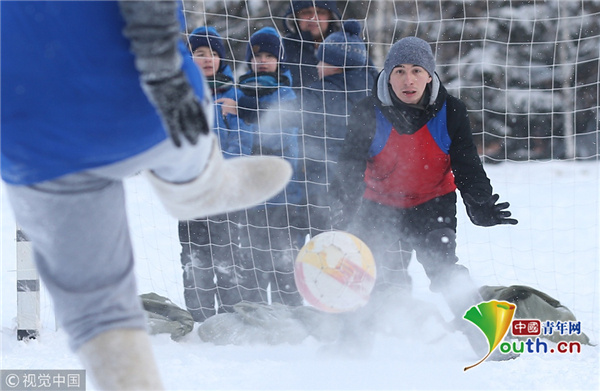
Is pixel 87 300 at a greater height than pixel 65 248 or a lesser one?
lesser

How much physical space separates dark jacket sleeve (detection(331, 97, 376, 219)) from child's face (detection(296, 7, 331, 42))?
1.20m

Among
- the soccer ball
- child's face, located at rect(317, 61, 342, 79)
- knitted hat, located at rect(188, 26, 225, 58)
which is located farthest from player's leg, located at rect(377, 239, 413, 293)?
knitted hat, located at rect(188, 26, 225, 58)

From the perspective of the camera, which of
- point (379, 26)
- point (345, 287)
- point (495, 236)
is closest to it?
point (345, 287)

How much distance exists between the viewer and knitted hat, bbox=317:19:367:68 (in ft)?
12.3

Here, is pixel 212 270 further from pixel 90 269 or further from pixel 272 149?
pixel 90 269

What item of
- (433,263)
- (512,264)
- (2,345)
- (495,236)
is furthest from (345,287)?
(495,236)

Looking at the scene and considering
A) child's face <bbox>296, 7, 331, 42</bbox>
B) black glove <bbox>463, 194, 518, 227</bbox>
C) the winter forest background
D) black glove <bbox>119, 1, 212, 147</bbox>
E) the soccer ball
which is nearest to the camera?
black glove <bbox>119, 1, 212, 147</bbox>

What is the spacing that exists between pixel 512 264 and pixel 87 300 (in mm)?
3844

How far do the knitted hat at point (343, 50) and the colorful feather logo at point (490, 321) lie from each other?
1.73 metres

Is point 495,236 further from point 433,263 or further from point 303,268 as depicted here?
point 303,268

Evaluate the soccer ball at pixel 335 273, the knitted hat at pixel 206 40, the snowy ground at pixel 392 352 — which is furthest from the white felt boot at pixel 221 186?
the knitted hat at pixel 206 40

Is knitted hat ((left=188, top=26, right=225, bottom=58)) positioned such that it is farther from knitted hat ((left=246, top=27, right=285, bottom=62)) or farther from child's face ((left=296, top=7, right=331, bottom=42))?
child's face ((left=296, top=7, right=331, bottom=42))

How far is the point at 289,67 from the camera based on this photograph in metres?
4.02

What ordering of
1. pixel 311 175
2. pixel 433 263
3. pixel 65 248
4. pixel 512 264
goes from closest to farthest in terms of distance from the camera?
pixel 65 248, pixel 433 263, pixel 311 175, pixel 512 264
